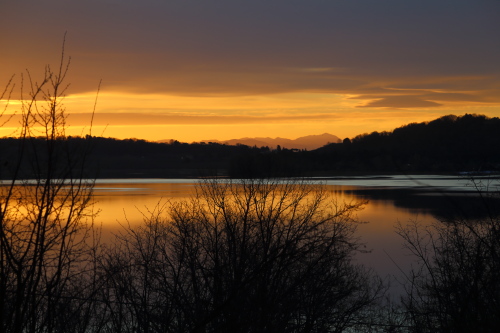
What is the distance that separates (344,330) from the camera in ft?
36.0

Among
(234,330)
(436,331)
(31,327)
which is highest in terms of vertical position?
(31,327)

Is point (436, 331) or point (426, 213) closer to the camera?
point (436, 331)

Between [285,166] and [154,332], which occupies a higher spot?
[285,166]

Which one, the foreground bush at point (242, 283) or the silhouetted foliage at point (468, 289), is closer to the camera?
the silhouetted foliage at point (468, 289)

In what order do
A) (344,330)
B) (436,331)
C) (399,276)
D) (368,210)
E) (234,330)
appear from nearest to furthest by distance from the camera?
(234,330) → (436,331) → (344,330) → (399,276) → (368,210)

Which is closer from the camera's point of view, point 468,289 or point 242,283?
point 242,283

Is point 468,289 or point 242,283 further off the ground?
point 242,283

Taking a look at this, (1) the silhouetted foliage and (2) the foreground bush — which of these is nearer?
(1) the silhouetted foliage

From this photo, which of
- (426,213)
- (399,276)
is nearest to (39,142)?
(399,276)

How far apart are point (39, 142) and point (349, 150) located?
71.8m

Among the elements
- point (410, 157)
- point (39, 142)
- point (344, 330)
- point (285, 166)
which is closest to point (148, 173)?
point (410, 157)

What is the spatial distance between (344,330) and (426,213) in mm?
21877

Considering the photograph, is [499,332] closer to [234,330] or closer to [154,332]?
[234,330]

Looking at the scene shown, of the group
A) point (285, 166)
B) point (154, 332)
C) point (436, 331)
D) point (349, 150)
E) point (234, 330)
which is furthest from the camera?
point (349, 150)
